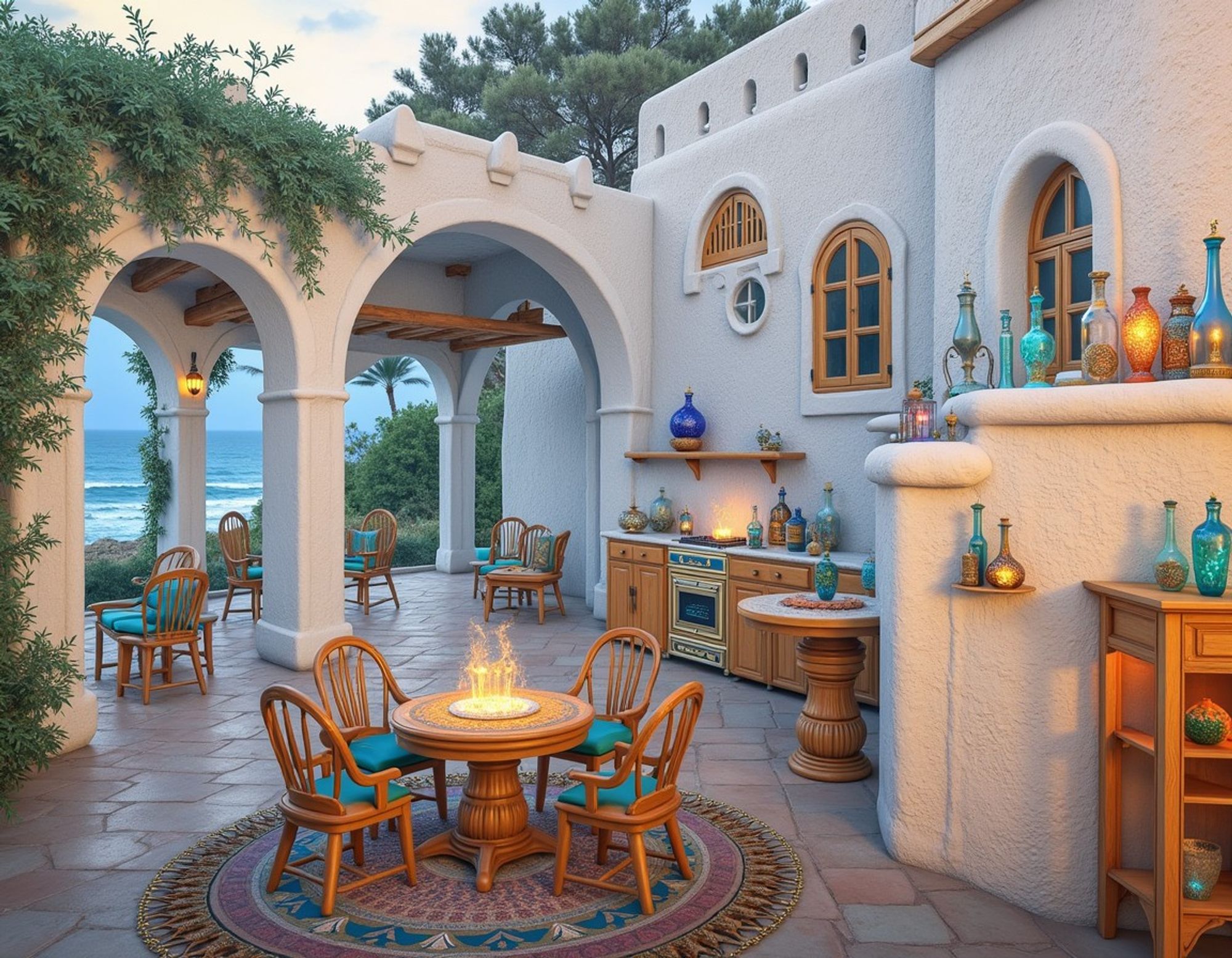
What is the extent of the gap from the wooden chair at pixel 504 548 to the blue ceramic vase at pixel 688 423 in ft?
9.46

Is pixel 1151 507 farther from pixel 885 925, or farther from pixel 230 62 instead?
pixel 230 62

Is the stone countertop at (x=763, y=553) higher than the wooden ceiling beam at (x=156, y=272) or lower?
lower

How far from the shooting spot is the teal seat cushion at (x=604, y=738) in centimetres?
421

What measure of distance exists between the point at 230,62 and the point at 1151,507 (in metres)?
6.07

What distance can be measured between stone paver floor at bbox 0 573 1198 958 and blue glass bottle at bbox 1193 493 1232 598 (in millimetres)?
1332

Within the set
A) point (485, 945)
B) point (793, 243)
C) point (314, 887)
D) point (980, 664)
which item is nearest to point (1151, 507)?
point (980, 664)

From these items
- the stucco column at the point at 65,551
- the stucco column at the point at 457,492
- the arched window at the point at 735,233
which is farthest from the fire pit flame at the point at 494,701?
the stucco column at the point at 457,492

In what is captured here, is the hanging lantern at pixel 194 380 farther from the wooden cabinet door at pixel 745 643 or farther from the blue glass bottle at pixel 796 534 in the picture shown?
the blue glass bottle at pixel 796 534

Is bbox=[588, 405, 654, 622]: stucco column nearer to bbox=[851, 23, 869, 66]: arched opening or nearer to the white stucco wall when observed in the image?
the white stucco wall

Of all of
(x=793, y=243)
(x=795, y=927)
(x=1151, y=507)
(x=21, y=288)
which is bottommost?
(x=795, y=927)

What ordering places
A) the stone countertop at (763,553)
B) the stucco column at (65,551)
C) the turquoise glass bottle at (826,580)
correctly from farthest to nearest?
the stone countertop at (763,553), the turquoise glass bottle at (826,580), the stucco column at (65,551)

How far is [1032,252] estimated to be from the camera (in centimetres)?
529

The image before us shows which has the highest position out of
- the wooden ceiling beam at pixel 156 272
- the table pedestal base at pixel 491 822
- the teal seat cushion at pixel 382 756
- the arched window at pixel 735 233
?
the arched window at pixel 735 233

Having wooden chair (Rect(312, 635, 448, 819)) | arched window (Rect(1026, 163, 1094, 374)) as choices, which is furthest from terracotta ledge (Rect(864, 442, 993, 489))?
wooden chair (Rect(312, 635, 448, 819))
